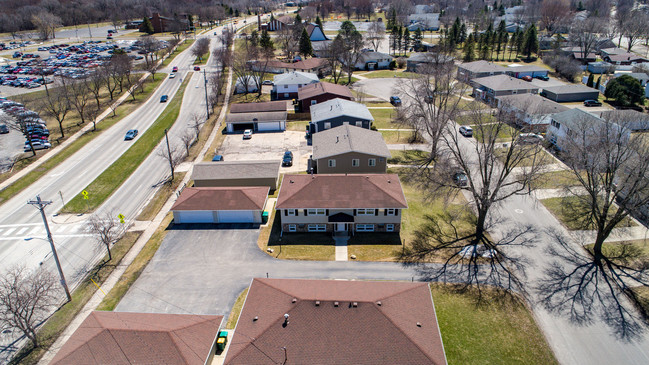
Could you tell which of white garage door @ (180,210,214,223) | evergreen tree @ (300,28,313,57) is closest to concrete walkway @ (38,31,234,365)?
white garage door @ (180,210,214,223)

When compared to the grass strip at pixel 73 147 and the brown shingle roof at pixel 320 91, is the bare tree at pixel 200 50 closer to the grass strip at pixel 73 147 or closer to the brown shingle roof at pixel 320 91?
the grass strip at pixel 73 147

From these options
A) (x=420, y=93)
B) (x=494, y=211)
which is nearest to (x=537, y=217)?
(x=494, y=211)

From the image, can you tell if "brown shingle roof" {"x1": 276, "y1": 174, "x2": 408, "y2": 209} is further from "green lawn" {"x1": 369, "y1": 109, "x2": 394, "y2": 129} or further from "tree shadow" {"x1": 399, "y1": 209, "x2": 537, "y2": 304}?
"green lawn" {"x1": 369, "y1": 109, "x2": 394, "y2": 129}

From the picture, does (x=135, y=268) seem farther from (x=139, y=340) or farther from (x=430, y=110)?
(x=430, y=110)

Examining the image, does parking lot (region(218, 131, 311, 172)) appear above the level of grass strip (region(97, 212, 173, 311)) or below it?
above

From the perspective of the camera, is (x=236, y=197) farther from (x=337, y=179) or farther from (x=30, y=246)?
(x=30, y=246)

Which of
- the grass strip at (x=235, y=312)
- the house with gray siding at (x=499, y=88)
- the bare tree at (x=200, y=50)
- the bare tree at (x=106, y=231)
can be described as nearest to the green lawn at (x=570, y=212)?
the grass strip at (x=235, y=312)

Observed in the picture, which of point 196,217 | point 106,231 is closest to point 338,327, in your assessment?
point 196,217
